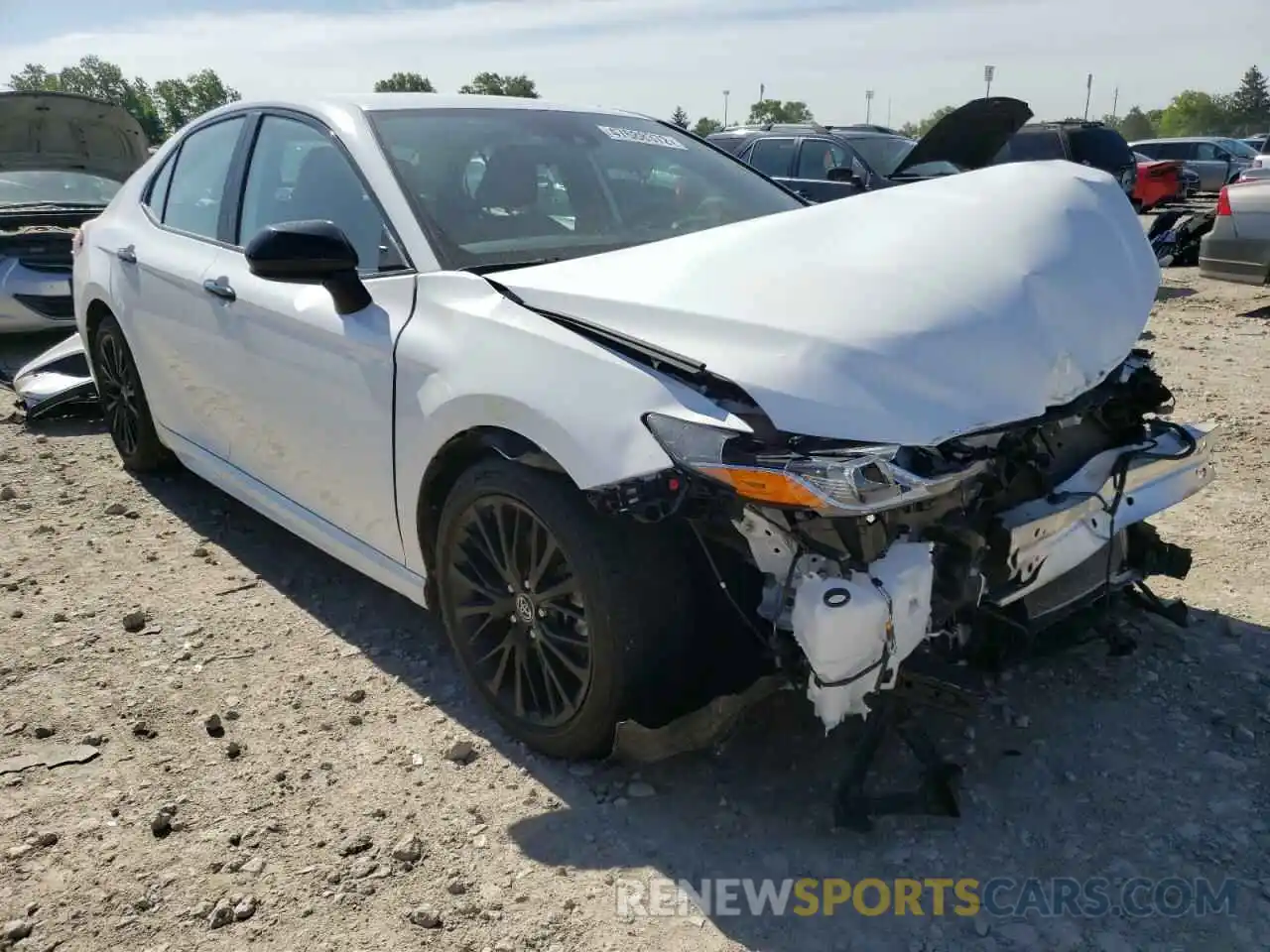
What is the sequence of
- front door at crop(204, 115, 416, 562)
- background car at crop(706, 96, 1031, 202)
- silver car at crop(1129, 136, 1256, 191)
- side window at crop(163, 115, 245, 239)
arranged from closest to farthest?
front door at crop(204, 115, 416, 562) → side window at crop(163, 115, 245, 239) → background car at crop(706, 96, 1031, 202) → silver car at crop(1129, 136, 1256, 191)

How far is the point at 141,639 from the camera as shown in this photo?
355 cm

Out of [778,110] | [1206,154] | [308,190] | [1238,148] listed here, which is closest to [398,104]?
[308,190]

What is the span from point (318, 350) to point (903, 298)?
177cm

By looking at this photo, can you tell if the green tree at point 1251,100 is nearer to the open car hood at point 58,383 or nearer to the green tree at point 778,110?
the green tree at point 778,110

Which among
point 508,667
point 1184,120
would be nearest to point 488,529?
point 508,667

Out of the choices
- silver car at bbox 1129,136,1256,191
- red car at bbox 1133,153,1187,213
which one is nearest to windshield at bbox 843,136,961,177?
red car at bbox 1133,153,1187,213

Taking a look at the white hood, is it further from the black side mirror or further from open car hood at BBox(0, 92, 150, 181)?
open car hood at BBox(0, 92, 150, 181)

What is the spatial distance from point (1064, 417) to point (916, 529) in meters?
0.52

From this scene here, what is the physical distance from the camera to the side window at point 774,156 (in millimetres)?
12977

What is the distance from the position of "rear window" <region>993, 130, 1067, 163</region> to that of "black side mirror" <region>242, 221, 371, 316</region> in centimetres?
1433

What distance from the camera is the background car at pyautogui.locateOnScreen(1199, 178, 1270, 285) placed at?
323 inches

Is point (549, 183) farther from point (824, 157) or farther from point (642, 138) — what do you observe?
point (824, 157)

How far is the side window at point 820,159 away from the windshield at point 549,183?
30.6 ft

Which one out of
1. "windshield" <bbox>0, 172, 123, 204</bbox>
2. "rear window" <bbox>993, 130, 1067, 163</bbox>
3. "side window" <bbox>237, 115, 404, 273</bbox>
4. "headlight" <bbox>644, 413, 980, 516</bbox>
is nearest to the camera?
"headlight" <bbox>644, 413, 980, 516</bbox>
